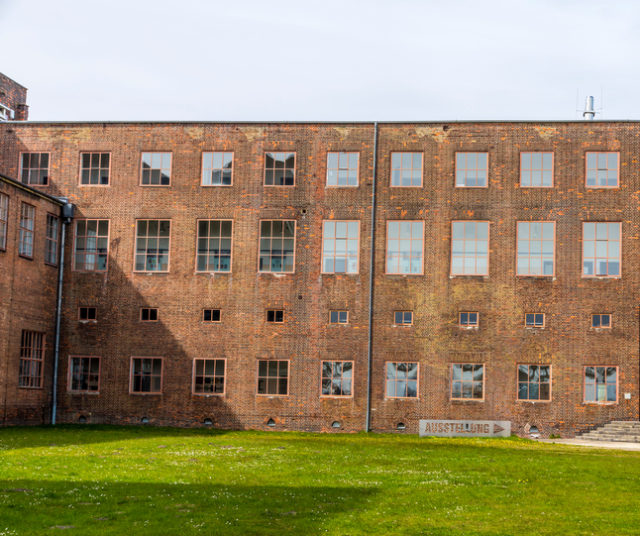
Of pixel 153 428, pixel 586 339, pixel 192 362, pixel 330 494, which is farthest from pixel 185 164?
pixel 330 494

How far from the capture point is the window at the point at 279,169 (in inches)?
1585

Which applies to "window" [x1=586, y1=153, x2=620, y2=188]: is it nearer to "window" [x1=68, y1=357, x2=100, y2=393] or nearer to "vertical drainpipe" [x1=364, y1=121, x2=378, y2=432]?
"vertical drainpipe" [x1=364, y1=121, x2=378, y2=432]

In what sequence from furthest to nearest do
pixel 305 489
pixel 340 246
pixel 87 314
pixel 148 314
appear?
pixel 87 314
pixel 148 314
pixel 340 246
pixel 305 489

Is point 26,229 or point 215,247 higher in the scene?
point 26,229

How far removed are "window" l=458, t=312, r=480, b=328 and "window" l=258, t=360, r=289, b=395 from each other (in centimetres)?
724

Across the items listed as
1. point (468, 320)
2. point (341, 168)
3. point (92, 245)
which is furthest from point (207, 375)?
point (468, 320)

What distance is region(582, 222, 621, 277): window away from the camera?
3856 cm

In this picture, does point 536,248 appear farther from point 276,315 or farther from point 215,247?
point 215,247

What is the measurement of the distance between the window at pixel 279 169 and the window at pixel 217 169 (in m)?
1.56

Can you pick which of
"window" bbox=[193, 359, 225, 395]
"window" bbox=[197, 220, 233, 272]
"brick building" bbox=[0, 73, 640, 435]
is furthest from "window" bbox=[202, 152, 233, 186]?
"window" bbox=[193, 359, 225, 395]

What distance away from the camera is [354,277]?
39.4m

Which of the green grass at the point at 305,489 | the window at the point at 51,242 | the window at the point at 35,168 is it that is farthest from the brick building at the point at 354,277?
the green grass at the point at 305,489

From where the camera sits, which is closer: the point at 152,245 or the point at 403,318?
the point at 403,318

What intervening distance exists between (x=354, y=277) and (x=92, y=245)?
11.2m
